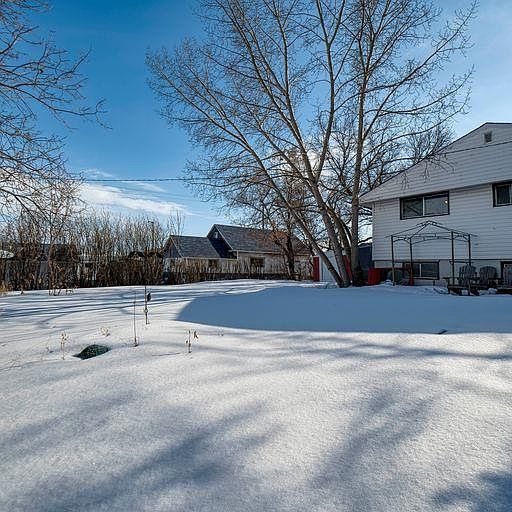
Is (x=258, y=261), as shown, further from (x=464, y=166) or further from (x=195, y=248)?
(x=464, y=166)

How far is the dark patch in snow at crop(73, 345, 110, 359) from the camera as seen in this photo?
329 centimetres

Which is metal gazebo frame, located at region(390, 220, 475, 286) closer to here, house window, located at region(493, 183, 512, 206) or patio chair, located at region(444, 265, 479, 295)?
patio chair, located at region(444, 265, 479, 295)

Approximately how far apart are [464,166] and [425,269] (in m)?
3.68

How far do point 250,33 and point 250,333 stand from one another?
10.7 m

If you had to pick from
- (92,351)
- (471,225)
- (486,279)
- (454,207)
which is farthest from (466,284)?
(92,351)

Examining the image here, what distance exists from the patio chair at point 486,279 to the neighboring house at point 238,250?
48.7 ft

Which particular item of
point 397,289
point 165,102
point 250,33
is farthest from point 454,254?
point 165,102

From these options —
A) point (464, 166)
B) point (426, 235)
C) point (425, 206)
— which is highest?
point (464, 166)

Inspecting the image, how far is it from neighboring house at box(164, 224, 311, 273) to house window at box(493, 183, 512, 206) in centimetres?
1501

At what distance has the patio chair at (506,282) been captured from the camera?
9968mm

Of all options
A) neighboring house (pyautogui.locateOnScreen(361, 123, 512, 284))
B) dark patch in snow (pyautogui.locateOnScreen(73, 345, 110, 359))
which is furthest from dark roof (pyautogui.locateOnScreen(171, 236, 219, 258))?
dark patch in snow (pyautogui.locateOnScreen(73, 345, 110, 359))

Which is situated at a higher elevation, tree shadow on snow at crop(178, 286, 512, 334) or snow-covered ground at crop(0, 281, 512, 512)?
tree shadow on snow at crop(178, 286, 512, 334)

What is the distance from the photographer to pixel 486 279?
1030cm

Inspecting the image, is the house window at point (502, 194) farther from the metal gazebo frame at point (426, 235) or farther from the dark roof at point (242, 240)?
the dark roof at point (242, 240)
